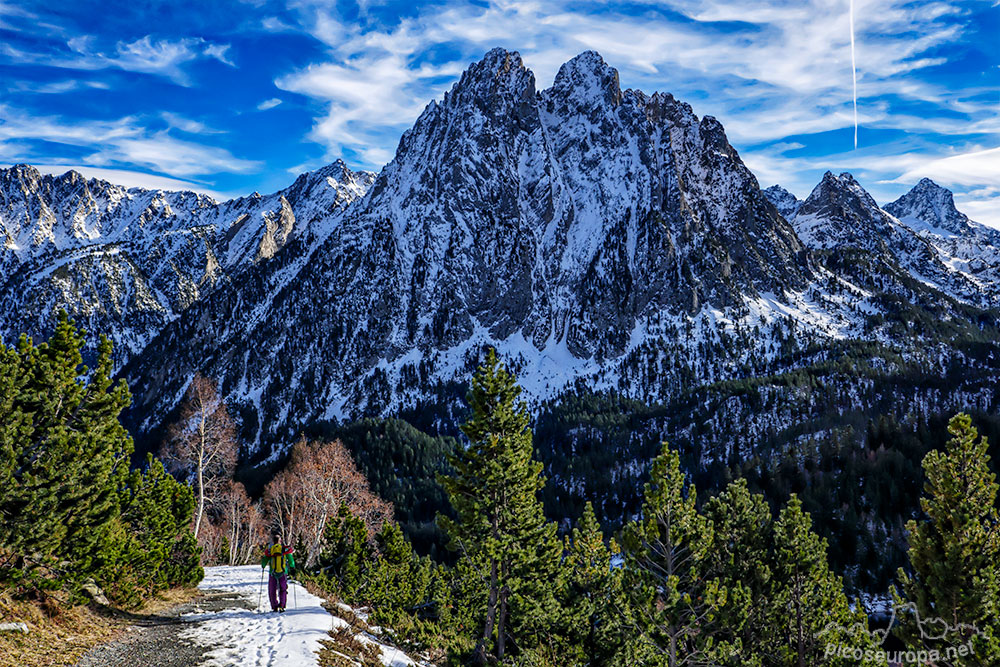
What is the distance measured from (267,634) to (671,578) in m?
15.5

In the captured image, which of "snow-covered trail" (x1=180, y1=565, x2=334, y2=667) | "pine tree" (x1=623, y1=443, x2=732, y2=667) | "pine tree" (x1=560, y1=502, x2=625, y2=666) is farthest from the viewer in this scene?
"pine tree" (x1=560, y1=502, x2=625, y2=666)

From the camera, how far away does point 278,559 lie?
21.3 metres

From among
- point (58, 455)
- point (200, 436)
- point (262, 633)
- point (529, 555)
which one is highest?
point (200, 436)

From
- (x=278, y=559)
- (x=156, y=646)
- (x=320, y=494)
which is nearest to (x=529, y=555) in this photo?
(x=278, y=559)

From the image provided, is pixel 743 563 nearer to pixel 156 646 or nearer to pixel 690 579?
pixel 690 579

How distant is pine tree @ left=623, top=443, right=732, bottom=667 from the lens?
2262 centimetres

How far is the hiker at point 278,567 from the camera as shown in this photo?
834 inches

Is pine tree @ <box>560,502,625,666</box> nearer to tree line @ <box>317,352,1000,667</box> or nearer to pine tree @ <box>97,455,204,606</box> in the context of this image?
tree line @ <box>317,352,1000,667</box>

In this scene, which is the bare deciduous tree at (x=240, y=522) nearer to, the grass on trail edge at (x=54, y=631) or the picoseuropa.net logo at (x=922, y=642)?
the grass on trail edge at (x=54, y=631)

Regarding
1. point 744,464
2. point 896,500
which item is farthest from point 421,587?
point 744,464

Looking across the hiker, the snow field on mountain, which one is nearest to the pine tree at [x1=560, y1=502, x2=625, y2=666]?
the snow field on mountain

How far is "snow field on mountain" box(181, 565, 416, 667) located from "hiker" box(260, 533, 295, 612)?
1.67 feet

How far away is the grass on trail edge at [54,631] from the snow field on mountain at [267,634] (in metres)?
2.40

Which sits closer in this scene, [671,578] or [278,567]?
[278,567]
